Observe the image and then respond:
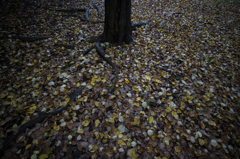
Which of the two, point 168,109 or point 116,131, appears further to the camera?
point 168,109

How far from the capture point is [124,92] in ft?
8.04

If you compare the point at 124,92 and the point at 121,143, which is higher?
the point at 124,92

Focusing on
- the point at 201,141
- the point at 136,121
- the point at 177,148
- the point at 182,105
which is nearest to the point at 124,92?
the point at 136,121

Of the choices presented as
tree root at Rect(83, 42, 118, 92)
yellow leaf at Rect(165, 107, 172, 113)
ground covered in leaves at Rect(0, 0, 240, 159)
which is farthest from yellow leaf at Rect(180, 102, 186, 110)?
tree root at Rect(83, 42, 118, 92)

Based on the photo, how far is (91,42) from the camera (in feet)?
11.8

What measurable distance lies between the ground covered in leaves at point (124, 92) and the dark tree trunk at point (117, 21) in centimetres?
29

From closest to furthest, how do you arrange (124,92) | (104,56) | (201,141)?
(201,141), (124,92), (104,56)

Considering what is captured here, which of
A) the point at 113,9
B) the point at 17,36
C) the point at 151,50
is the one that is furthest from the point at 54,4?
the point at 151,50

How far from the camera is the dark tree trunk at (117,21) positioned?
2.89 meters

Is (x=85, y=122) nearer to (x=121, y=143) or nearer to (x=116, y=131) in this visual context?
(x=116, y=131)

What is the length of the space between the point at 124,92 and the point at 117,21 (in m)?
2.08

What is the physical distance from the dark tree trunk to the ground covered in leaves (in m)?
0.29

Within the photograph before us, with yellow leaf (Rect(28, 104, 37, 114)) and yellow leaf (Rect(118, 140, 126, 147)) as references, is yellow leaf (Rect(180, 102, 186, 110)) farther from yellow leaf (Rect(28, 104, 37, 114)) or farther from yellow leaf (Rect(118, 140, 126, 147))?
yellow leaf (Rect(28, 104, 37, 114))

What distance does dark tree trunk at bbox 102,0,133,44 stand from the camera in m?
2.89
